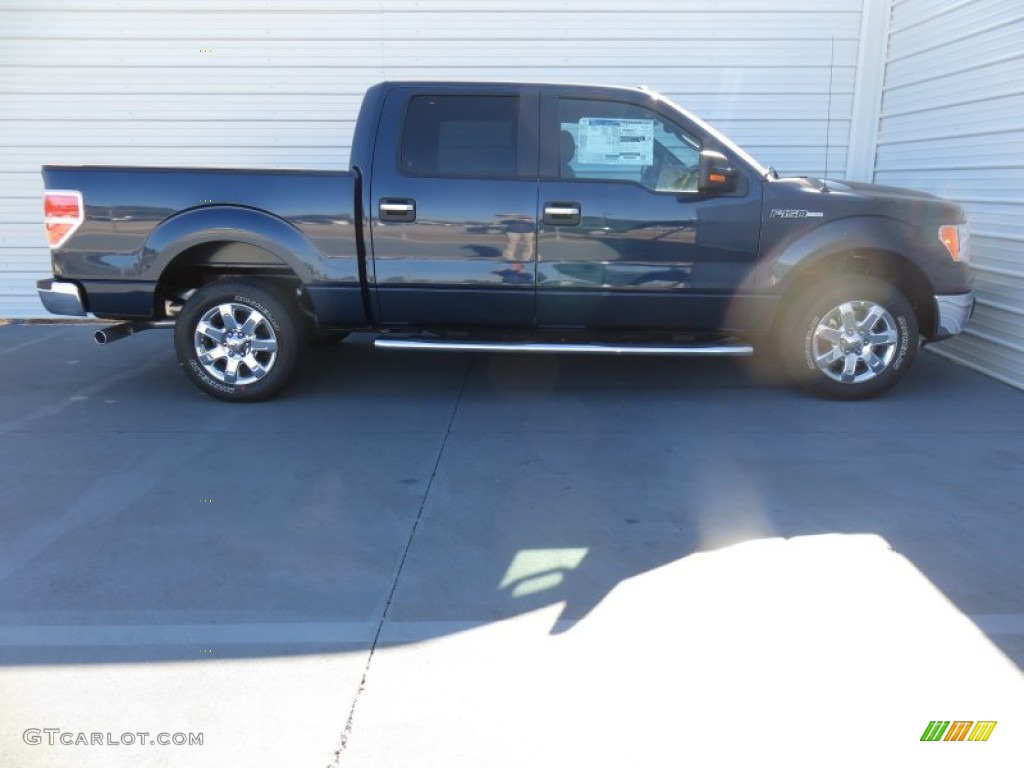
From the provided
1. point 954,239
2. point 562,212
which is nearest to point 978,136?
point 954,239

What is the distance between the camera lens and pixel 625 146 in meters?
5.56

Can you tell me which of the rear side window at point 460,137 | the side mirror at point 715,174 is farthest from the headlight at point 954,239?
the rear side window at point 460,137

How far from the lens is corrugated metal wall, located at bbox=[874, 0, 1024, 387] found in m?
6.18

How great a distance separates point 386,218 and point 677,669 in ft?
11.6

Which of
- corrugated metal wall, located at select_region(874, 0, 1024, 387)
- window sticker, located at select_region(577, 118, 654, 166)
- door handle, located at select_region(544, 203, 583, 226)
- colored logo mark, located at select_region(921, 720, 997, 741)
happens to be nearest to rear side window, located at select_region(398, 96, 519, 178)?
door handle, located at select_region(544, 203, 583, 226)

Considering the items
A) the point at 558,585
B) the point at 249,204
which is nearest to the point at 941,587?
the point at 558,585

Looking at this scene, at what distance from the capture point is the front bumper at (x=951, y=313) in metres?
5.65

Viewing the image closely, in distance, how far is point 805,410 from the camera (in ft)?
18.7

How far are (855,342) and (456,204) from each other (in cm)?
281

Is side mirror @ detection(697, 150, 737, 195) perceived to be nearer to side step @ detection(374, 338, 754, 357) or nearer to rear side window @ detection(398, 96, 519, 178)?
side step @ detection(374, 338, 754, 357)

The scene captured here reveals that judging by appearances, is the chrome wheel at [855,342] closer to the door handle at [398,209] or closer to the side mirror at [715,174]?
the side mirror at [715,174]

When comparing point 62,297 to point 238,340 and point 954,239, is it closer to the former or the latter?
point 238,340

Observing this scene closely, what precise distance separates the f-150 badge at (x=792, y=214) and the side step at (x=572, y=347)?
862mm

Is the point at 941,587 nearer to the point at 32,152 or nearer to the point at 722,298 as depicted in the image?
the point at 722,298
